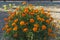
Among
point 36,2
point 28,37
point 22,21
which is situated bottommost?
point 36,2

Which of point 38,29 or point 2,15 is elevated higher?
point 38,29

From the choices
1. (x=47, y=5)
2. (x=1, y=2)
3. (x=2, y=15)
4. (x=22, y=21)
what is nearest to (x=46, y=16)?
(x=22, y=21)

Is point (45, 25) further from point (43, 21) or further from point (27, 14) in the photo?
point (27, 14)

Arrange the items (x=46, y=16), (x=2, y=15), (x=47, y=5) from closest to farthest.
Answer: (x=46, y=16), (x=2, y=15), (x=47, y=5)

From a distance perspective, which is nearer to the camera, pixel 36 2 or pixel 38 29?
pixel 38 29

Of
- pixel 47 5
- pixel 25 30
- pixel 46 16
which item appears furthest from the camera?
pixel 47 5

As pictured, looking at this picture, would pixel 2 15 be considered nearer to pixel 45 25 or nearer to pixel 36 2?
pixel 36 2
